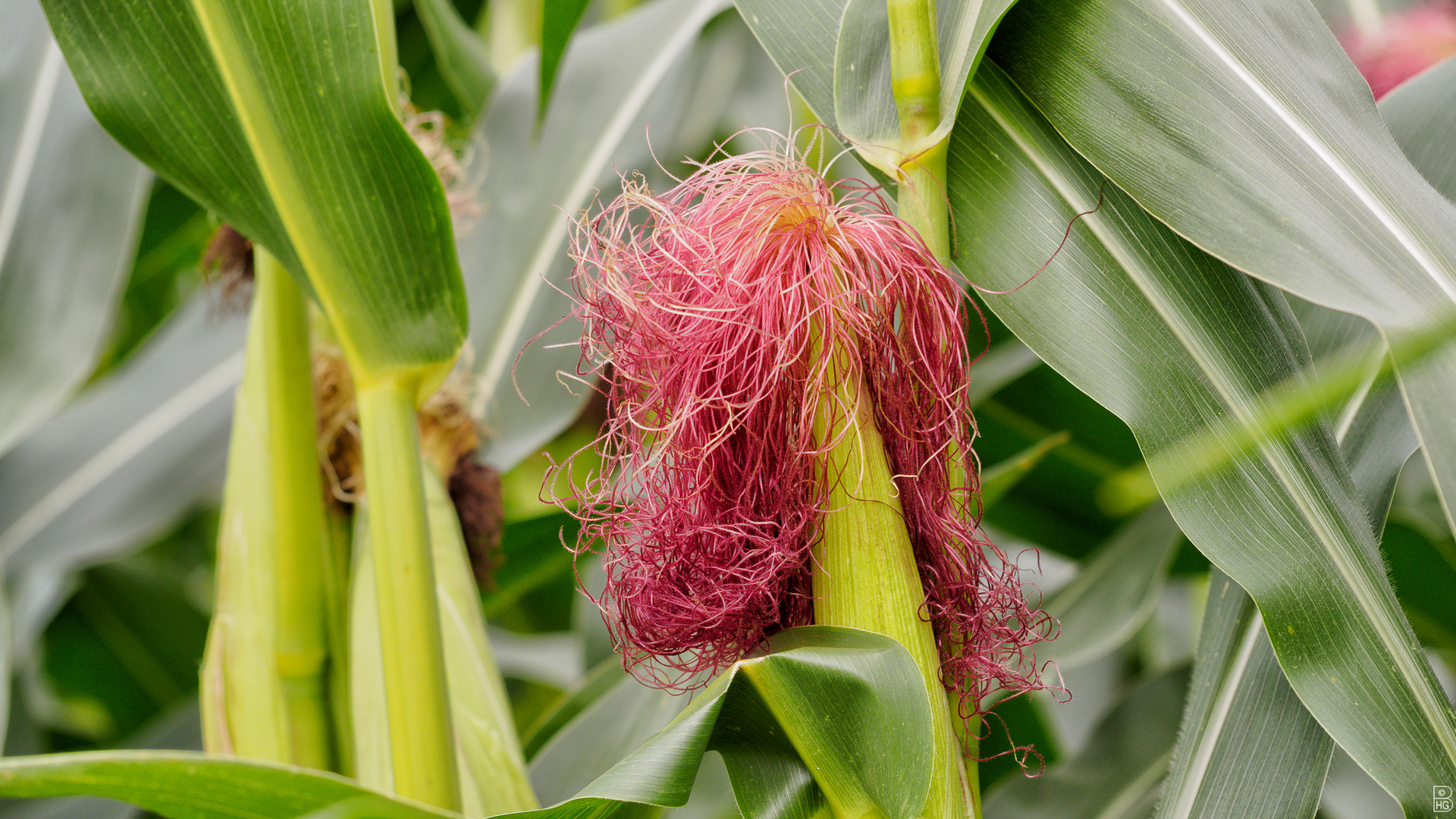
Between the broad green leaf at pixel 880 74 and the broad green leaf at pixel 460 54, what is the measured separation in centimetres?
56

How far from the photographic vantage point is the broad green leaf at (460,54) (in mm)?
882

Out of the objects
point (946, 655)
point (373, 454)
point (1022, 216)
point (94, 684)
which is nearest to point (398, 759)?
point (373, 454)

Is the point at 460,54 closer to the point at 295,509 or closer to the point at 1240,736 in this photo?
the point at 295,509

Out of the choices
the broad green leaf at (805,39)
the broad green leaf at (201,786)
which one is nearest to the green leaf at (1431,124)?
the broad green leaf at (805,39)

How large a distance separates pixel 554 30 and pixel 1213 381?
0.58 m

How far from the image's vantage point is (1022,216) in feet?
1.57

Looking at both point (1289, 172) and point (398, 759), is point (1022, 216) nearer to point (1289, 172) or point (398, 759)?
point (1289, 172)

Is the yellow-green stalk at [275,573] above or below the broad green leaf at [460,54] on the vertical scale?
below

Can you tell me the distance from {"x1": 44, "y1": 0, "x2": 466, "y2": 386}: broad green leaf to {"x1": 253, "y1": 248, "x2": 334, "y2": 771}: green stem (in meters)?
0.12

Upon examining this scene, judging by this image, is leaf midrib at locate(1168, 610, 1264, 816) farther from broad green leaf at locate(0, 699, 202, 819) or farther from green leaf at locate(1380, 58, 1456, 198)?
broad green leaf at locate(0, 699, 202, 819)

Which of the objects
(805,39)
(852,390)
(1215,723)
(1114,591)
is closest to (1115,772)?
(1114,591)

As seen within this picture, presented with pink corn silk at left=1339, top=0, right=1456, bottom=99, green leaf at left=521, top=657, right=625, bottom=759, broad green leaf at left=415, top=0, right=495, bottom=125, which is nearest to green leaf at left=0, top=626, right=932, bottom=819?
green leaf at left=521, top=657, right=625, bottom=759

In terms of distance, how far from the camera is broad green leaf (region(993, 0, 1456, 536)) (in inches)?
14.6

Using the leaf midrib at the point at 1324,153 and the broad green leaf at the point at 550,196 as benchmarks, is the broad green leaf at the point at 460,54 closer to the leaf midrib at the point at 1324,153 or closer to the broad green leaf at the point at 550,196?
the broad green leaf at the point at 550,196
